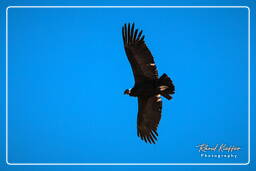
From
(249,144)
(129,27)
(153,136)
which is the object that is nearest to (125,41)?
(129,27)

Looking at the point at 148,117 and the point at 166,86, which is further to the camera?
the point at 148,117

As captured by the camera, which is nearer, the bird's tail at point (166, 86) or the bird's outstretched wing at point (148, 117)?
the bird's tail at point (166, 86)

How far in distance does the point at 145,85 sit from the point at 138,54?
0.68 metres

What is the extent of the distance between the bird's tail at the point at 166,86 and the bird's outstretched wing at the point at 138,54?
13.0 inches

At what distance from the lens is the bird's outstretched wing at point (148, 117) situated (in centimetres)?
1256

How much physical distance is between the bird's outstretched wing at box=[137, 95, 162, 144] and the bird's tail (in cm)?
51

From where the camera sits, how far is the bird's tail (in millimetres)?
11773

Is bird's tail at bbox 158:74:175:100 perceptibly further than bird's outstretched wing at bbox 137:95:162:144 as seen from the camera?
No

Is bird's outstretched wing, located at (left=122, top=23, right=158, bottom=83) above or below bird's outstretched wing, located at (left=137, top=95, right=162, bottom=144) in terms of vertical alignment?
above

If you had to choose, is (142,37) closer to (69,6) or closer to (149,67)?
(149,67)

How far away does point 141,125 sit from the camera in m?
12.8

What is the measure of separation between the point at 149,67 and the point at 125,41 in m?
0.70

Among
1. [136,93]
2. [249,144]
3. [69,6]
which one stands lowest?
[249,144]

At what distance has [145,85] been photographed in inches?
489
